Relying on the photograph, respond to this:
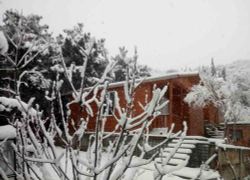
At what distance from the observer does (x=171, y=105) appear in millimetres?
17391

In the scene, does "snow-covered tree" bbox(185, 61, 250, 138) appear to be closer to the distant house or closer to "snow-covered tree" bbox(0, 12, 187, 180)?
the distant house

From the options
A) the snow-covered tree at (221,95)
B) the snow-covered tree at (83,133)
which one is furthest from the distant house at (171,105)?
the snow-covered tree at (83,133)

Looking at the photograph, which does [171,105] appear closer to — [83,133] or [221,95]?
[221,95]

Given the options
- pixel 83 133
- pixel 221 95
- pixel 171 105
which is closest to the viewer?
pixel 83 133

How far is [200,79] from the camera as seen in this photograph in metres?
20.7

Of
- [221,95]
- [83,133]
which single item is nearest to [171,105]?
[221,95]

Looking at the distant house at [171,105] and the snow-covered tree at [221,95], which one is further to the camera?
the snow-covered tree at [221,95]

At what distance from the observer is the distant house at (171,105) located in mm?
17469

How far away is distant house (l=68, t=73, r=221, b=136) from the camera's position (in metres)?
17.5

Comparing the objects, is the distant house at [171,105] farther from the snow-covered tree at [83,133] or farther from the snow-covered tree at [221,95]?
the snow-covered tree at [83,133]

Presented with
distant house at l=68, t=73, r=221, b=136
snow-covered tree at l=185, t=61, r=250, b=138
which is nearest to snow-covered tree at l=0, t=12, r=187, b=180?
distant house at l=68, t=73, r=221, b=136

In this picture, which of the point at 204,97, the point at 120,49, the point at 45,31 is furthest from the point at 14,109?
the point at 120,49

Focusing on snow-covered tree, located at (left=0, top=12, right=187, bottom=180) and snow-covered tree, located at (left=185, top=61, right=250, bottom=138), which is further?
snow-covered tree, located at (left=185, top=61, right=250, bottom=138)

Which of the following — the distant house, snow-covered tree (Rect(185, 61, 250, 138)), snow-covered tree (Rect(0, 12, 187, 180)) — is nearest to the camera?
snow-covered tree (Rect(0, 12, 187, 180))
